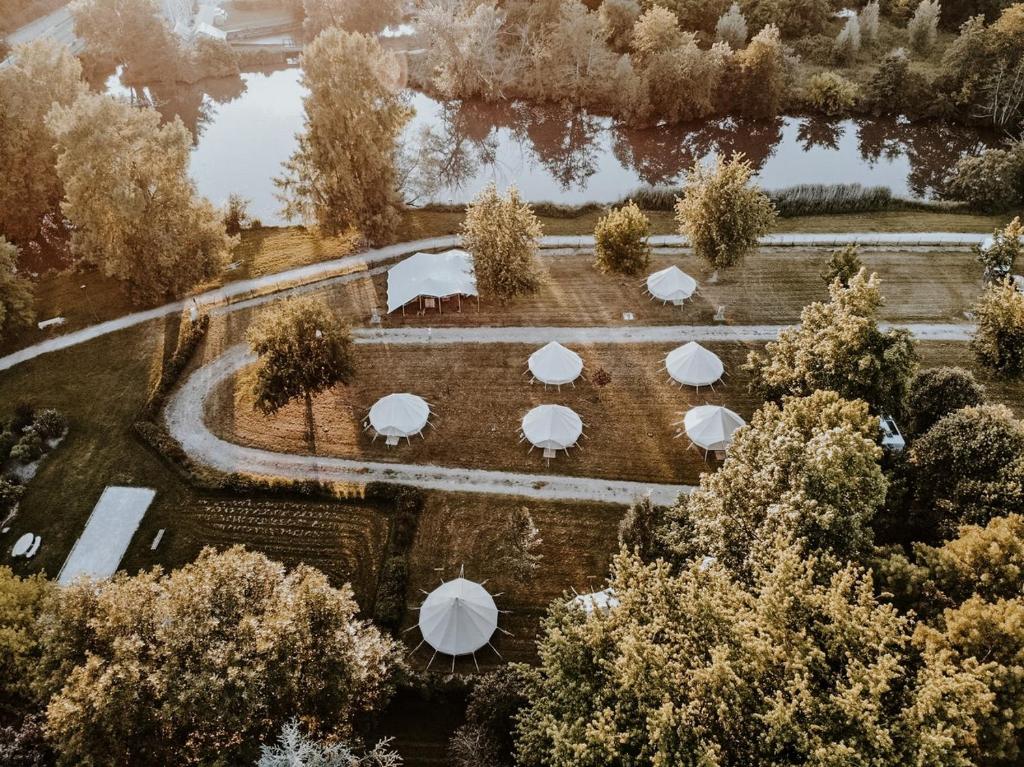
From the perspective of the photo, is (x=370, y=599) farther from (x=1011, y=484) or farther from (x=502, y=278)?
(x=1011, y=484)

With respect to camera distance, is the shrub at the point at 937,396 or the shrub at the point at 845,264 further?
the shrub at the point at 845,264

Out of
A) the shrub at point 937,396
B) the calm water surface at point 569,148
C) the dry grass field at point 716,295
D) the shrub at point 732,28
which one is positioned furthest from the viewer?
the shrub at point 732,28

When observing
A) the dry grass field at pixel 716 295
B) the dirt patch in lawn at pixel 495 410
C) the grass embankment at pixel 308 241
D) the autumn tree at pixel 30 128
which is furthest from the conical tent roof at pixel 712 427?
the autumn tree at pixel 30 128

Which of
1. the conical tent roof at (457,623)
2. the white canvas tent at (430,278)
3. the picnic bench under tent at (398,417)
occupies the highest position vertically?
the white canvas tent at (430,278)

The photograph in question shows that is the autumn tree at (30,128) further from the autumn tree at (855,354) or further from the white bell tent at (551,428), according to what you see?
the autumn tree at (855,354)

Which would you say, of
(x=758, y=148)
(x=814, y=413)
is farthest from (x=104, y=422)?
(x=758, y=148)
